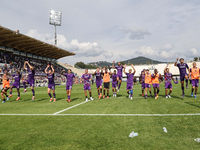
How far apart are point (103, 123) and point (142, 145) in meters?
1.83

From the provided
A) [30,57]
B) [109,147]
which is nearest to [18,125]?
[109,147]

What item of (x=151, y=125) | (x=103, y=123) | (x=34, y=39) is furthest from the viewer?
(x=34, y=39)

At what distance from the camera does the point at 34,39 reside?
39.5m

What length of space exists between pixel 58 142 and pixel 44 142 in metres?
0.34

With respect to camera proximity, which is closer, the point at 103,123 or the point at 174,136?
the point at 174,136

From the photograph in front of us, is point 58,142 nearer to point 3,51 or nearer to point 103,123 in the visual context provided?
point 103,123

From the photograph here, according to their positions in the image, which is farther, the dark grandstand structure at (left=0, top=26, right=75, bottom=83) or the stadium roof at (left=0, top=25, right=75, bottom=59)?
the dark grandstand structure at (left=0, top=26, right=75, bottom=83)

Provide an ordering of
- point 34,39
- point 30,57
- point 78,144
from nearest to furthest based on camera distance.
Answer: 1. point 78,144
2. point 34,39
3. point 30,57

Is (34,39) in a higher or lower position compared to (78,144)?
higher

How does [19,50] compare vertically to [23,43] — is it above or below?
below

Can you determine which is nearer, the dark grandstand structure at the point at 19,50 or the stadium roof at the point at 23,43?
the stadium roof at the point at 23,43

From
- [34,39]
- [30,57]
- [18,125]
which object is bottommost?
[18,125]

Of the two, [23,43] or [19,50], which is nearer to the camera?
[23,43]

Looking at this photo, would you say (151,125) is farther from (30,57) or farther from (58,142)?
(30,57)
